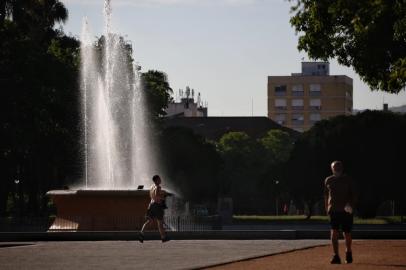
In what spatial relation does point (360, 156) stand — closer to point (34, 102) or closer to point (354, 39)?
point (34, 102)

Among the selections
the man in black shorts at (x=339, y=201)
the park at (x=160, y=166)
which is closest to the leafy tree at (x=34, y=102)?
the park at (x=160, y=166)

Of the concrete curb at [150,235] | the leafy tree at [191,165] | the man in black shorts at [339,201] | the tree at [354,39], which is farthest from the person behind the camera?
the leafy tree at [191,165]

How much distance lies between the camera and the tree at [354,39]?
27.8 meters

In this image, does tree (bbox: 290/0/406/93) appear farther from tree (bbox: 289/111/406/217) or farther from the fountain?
tree (bbox: 289/111/406/217)

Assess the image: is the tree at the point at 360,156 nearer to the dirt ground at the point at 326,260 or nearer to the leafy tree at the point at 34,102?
the leafy tree at the point at 34,102

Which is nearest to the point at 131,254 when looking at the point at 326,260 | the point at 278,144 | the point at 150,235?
the point at 326,260

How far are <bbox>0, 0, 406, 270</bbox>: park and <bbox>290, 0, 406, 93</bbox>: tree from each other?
45 millimetres

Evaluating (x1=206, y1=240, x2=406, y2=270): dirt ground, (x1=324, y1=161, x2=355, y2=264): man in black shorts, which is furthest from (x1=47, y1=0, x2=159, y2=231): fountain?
(x1=324, y1=161, x2=355, y2=264): man in black shorts

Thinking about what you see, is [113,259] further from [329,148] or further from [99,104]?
A: [329,148]

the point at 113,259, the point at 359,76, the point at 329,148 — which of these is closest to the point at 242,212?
the point at 329,148

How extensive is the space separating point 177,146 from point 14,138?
1422 inches

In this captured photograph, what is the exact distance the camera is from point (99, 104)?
1777 inches

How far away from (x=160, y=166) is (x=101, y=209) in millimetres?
51750

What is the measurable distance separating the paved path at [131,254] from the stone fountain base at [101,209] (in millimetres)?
7257
